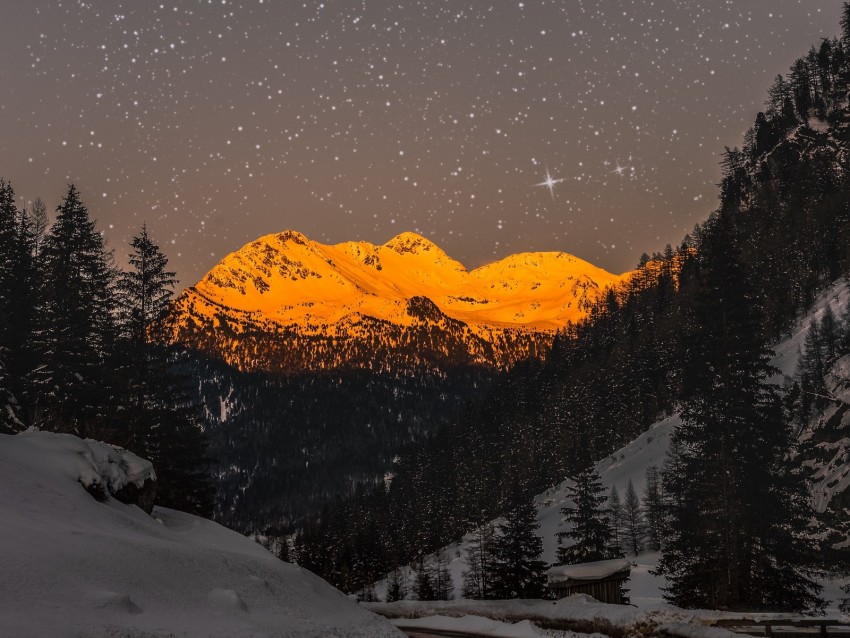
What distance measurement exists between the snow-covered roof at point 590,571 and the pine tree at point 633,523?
55.5 meters

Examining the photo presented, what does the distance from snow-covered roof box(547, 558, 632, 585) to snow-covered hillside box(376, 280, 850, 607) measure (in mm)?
→ 51806

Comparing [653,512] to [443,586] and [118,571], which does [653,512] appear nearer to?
[443,586]

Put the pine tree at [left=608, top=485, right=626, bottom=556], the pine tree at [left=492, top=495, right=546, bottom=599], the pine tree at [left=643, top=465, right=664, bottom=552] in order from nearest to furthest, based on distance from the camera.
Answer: the pine tree at [left=492, top=495, right=546, bottom=599], the pine tree at [left=643, top=465, right=664, bottom=552], the pine tree at [left=608, top=485, right=626, bottom=556]

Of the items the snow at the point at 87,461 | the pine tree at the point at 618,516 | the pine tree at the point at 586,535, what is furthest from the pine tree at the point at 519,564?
→ the pine tree at the point at 618,516

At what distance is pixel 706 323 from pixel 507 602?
17.2 meters

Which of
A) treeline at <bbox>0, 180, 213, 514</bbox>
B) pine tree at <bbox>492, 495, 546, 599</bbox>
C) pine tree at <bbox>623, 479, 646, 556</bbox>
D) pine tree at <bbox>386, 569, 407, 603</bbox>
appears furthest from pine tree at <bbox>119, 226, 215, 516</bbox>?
pine tree at <bbox>623, 479, 646, 556</bbox>

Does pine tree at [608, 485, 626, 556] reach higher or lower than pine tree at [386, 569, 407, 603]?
higher

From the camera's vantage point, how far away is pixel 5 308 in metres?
43.4

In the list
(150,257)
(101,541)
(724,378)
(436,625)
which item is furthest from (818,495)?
(101,541)

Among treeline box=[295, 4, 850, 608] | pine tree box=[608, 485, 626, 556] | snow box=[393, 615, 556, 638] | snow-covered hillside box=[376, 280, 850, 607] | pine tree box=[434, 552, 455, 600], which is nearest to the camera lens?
snow box=[393, 615, 556, 638]

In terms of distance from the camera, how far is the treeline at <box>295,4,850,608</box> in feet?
111

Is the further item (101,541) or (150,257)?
(150,257)

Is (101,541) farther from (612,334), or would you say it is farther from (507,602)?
(612,334)

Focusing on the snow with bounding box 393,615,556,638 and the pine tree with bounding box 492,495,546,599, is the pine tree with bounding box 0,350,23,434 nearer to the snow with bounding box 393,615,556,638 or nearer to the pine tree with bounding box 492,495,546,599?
the snow with bounding box 393,615,556,638
